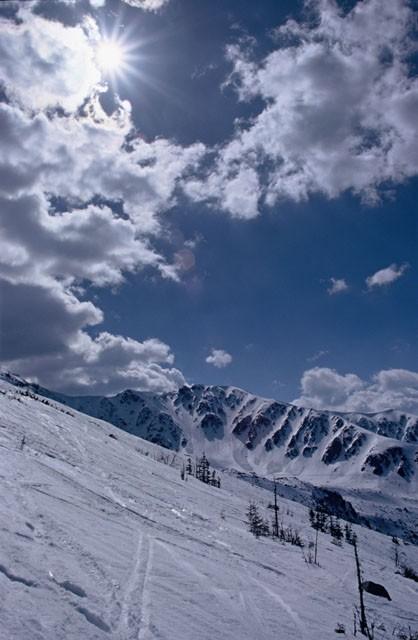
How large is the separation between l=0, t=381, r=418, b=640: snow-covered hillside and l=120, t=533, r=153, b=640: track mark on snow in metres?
0.03

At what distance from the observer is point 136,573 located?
32.4ft

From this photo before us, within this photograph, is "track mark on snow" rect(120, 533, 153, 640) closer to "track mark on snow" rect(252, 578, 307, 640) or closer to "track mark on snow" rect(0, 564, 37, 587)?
"track mark on snow" rect(0, 564, 37, 587)

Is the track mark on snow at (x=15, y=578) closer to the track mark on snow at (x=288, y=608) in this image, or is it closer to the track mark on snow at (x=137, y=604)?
the track mark on snow at (x=137, y=604)

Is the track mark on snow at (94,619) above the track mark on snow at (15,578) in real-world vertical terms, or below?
below

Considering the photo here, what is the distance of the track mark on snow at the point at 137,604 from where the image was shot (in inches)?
279

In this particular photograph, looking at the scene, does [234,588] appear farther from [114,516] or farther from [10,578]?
[10,578]

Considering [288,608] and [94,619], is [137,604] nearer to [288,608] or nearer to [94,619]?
[94,619]

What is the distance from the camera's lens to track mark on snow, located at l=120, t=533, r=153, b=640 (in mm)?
7082

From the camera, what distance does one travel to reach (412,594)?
22.2 m

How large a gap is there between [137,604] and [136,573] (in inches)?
68.3

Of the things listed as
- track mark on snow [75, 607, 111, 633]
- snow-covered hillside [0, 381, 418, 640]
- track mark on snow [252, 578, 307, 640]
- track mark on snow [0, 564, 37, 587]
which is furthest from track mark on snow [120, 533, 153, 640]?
track mark on snow [252, 578, 307, 640]

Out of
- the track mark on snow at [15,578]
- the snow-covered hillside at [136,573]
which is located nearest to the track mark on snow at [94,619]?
the snow-covered hillside at [136,573]

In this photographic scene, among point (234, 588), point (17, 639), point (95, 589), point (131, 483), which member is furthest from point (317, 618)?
point (131, 483)

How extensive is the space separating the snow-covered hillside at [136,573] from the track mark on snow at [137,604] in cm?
3
